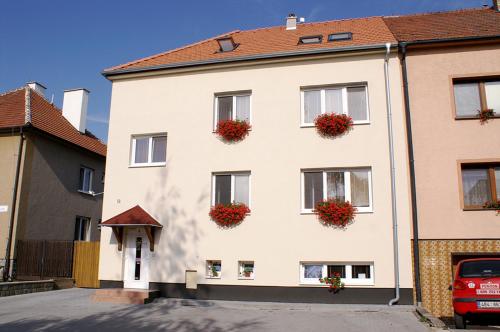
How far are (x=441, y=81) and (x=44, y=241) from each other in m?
15.3

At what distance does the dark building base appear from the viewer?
1212cm

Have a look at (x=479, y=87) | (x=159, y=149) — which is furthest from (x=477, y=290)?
(x=159, y=149)

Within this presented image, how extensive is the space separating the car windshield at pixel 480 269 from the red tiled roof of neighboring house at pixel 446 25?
22.6 feet

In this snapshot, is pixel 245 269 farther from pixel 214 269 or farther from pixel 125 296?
pixel 125 296

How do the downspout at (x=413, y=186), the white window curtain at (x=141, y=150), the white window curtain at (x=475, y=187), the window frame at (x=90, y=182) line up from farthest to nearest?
the window frame at (x=90, y=182) < the white window curtain at (x=141, y=150) < the white window curtain at (x=475, y=187) < the downspout at (x=413, y=186)

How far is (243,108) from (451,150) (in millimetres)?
6351

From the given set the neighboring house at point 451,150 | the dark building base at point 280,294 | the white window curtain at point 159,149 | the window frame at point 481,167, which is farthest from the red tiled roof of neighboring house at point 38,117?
the window frame at point 481,167

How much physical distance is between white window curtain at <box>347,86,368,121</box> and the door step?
8.03m

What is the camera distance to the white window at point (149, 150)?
581 inches

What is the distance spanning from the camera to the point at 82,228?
2191 cm

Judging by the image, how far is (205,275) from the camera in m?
13.4

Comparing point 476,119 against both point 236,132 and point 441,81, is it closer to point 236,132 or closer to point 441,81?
point 441,81

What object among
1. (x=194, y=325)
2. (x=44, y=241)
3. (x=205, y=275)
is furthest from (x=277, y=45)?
(x=44, y=241)

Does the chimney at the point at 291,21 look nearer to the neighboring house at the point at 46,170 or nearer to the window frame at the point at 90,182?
the neighboring house at the point at 46,170
